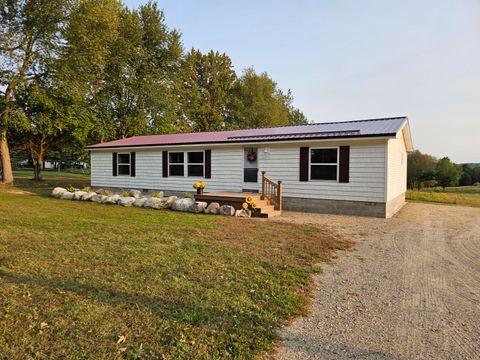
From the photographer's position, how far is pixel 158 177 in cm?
1406

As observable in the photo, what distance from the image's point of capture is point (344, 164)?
9.88m

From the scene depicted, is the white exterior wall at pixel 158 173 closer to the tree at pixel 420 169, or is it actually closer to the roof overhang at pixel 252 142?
the roof overhang at pixel 252 142

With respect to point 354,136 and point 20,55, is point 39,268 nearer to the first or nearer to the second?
point 354,136

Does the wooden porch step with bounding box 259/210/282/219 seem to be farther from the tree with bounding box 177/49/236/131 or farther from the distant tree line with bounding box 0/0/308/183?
the tree with bounding box 177/49/236/131

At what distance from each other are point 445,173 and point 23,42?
38824 mm

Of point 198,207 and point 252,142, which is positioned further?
point 252,142

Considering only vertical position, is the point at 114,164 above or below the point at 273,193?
above

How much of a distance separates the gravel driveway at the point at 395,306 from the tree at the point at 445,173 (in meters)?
31.7

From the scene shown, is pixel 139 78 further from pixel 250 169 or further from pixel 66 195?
pixel 250 169

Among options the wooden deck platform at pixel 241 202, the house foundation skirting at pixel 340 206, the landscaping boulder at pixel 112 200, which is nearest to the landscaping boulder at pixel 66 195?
the landscaping boulder at pixel 112 200

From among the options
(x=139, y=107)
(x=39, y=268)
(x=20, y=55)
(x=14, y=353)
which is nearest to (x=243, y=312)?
(x=14, y=353)

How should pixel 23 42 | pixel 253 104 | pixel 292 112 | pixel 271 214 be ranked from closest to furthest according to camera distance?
1. pixel 271 214
2. pixel 23 42
3. pixel 253 104
4. pixel 292 112

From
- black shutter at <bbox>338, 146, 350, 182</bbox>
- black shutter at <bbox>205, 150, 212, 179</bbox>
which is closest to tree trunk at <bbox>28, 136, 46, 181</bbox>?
black shutter at <bbox>205, 150, 212, 179</bbox>

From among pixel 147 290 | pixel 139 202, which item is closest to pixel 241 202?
pixel 139 202
